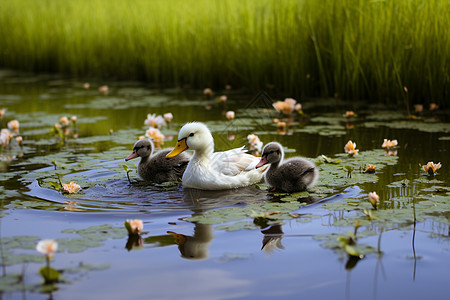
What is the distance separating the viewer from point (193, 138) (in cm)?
541

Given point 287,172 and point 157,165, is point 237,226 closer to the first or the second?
point 287,172

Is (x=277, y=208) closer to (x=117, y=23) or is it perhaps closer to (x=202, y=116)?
(x=202, y=116)

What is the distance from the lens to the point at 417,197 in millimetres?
4645

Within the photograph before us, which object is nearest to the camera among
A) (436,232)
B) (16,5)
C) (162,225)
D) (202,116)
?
(436,232)

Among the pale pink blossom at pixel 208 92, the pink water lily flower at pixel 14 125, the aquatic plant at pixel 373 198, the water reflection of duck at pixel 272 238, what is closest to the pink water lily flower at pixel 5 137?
the pink water lily flower at pixel 14 125

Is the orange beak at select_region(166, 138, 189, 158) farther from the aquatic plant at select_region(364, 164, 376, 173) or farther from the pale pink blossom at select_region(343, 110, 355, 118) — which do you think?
the pale pink blossom at select_region(343, 110, 355, 118)

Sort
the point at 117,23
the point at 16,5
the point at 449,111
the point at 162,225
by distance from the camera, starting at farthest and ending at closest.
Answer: the point at 16,5
the point at 117,23
the point at 449,111
the point at 162,225

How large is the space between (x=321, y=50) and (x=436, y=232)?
5.94 meters

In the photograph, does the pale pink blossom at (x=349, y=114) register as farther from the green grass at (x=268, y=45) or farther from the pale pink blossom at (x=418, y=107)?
the pale pink blossom at (x=418, y=107)

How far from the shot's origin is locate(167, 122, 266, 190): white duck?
530 centimetres

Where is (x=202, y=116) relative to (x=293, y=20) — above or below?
below

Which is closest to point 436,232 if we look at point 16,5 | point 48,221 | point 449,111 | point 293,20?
point 48,221

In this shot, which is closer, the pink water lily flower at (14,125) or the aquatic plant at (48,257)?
the aquatic plant at (48,257)

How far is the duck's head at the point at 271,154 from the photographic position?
521 centimetres
